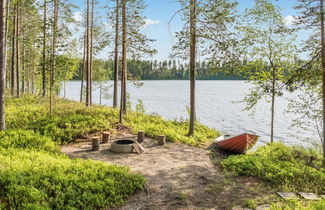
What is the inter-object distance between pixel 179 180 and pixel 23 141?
7411 mm

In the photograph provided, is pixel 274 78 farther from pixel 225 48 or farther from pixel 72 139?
pixel 72 139

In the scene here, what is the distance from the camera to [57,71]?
1591cm

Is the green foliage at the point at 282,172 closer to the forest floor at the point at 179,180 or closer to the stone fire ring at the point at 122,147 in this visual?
the forest floor at the point at 179,180

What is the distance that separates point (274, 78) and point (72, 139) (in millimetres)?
12807

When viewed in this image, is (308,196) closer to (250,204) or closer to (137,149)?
(250,204)

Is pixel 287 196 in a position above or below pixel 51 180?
below

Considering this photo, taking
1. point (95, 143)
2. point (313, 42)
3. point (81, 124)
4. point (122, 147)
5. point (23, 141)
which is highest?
point (313, 42)

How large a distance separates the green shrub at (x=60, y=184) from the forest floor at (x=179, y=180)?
0.63 metres

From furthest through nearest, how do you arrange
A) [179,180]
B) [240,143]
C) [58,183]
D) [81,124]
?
[81,124]
[240,143]
[179,180]
[58,183]

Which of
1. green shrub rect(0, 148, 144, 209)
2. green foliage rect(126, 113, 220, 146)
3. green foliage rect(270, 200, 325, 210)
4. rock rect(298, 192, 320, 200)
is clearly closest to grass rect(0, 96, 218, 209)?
green shrub rect(0, 148, 144, 209)

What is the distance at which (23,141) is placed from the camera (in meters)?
10.6

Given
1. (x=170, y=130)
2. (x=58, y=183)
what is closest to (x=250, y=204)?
(x=58, y=183)

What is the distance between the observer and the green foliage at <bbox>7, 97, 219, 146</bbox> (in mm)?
13219

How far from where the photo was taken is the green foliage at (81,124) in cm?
1322
